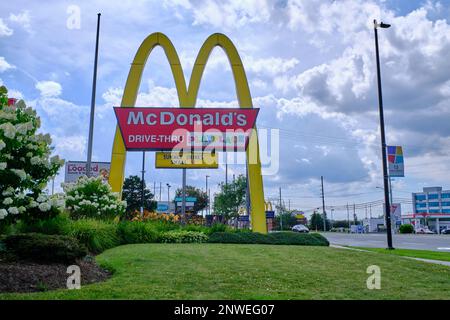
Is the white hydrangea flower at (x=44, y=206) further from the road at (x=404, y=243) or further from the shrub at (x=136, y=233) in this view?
the road at (x=404, y=243)

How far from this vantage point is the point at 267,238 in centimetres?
1938

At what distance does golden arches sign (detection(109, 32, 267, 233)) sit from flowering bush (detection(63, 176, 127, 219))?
3368 millimetres

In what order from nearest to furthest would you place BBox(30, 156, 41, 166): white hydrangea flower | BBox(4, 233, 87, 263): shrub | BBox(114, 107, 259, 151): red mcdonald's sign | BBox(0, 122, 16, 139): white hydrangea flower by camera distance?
BBox(0, 122, 16, 139): white hydrangea flower
BBox(30, 156, 41, 166): white hydrangea flower
BBox(4, 233, 87, 263): shrub
BBox(114, 107, 259, 151): red mcdonald's sign

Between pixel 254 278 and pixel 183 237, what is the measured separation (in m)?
10.1

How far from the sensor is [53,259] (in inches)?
372

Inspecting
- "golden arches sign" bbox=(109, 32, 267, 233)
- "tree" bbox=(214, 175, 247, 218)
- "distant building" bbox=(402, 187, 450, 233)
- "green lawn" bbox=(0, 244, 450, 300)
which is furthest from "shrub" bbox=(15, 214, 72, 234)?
"distant building" bbox=(402, 187, 450, 233)

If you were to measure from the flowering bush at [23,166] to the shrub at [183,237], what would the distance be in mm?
9632

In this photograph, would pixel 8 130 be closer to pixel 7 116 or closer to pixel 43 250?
pixel 7 116

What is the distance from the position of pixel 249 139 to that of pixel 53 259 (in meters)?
14.7

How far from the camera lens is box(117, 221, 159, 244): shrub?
56.8 ft

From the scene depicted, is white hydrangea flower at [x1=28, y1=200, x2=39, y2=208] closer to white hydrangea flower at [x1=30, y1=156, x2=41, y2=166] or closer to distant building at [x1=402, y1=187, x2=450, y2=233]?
white hydrangea flower at [x1=30, y1=156, x2=41, y2=166]

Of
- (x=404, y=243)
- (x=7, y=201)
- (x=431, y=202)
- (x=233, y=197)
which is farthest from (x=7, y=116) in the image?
(x=431, y=202)
